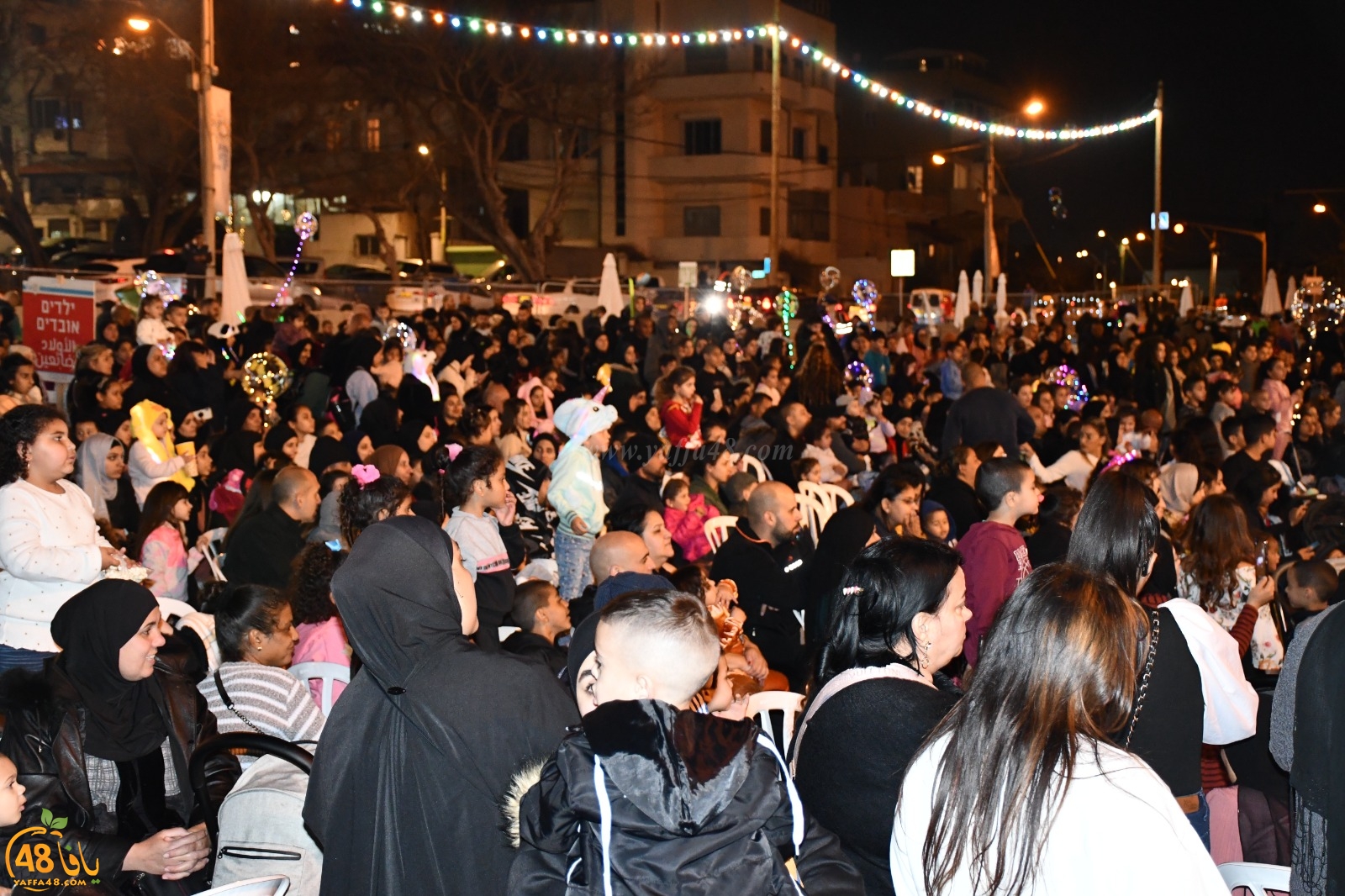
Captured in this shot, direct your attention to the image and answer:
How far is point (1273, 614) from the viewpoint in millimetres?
5824

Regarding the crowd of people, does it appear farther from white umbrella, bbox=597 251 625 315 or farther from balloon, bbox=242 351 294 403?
white umbrella, bbox=597 251 625 315

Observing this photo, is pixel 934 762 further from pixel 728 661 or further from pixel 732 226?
pixel 732 226

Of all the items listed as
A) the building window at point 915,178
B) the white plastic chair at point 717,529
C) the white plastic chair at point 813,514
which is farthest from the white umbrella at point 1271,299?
the building window at point 915,178

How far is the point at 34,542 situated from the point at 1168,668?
383cm

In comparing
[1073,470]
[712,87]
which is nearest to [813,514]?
[1073,470]

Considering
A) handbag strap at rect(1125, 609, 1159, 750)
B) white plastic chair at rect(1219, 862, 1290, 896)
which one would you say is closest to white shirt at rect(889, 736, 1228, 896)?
handbag strap at rect(1125, 609, 1159, 750)

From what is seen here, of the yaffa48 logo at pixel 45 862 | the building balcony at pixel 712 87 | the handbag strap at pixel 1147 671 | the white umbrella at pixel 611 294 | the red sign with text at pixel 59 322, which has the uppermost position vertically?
the building balcony at pixel 712 87

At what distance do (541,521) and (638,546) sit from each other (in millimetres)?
3113

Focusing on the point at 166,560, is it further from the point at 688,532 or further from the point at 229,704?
the point at 688,532

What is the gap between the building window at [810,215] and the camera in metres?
45.6

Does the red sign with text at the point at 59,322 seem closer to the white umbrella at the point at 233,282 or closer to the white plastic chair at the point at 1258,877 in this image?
the white umbrella at the point at 233,282

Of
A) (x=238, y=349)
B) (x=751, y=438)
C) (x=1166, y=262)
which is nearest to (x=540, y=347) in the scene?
(x=238, y=349)

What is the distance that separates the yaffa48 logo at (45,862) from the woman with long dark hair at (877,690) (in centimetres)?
179

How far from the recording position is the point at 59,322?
10.7m
